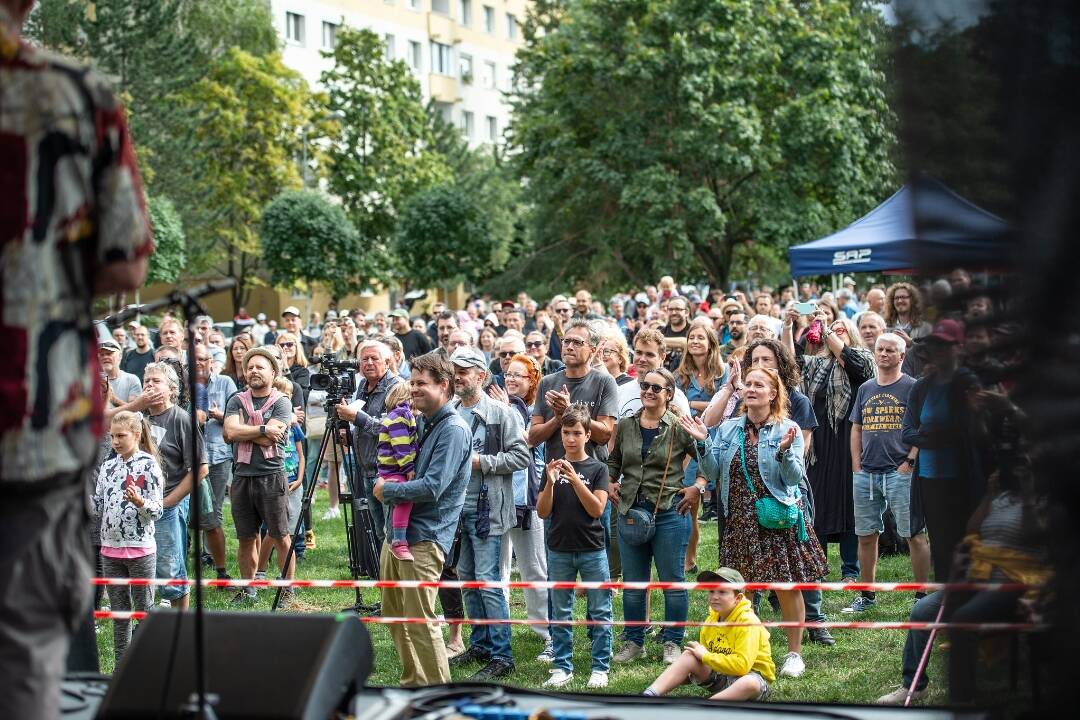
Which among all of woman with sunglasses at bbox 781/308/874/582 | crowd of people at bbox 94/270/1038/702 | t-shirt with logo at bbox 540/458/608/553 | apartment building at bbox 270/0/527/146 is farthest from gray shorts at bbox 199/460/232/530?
apartment building at bbox 270/0/527/146

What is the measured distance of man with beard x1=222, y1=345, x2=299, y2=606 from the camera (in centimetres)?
909

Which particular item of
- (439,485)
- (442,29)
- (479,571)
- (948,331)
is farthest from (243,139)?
(948,331)

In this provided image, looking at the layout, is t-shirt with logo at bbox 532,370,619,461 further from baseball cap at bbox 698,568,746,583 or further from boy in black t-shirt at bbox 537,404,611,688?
baseball cap at bbox 698,568,746,583

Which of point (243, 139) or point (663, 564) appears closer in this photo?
point (663, 564)

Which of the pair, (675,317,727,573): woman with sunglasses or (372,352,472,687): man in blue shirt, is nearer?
(372,352,472,687): man in blue shirt

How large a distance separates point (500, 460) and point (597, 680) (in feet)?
4.57

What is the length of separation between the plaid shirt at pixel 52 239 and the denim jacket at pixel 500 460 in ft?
16.1

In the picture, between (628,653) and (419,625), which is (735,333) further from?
(419,625)

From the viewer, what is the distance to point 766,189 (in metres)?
33.5

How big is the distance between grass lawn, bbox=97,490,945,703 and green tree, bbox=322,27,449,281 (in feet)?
120

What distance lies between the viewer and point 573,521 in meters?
7.31

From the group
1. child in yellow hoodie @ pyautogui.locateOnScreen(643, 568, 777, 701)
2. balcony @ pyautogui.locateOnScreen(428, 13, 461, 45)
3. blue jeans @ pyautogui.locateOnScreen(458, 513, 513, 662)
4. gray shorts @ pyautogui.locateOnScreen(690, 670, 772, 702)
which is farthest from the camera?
balcony @ pyautogui.locateOnScreen(428, 13, 461, 45)

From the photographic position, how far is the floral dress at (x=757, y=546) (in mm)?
7195

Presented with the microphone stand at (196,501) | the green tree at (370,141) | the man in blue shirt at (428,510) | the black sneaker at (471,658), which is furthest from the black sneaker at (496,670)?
the green tree at (370,141)
